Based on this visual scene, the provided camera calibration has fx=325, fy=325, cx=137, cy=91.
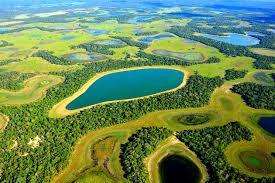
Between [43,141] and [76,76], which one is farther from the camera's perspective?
[76,76]

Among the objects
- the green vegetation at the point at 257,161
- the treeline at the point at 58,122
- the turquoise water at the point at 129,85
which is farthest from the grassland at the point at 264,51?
the green vegetation at the point at 257,161

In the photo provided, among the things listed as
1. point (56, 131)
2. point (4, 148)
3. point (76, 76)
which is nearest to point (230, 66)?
point (76, 76)

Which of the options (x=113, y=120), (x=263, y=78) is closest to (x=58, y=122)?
(x=113, y=120)

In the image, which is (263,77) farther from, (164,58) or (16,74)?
(16,74)

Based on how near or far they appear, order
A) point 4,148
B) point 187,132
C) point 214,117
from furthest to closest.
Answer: point 214,117
point 187,132
point 4,148

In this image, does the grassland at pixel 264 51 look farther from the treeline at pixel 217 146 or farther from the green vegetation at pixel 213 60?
the treeline at pixel 217 146
